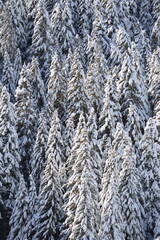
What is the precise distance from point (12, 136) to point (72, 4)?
3439 cm

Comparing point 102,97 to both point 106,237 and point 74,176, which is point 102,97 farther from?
point 106,237

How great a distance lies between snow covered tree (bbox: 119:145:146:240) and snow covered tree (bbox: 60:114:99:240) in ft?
9.58

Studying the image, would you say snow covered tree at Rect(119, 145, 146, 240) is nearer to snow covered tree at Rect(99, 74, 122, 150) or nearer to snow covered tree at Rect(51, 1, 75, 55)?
snow covered tree at Rect(99, 74, 122, 150)

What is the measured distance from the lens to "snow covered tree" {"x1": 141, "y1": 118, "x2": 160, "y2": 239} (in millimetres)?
39312

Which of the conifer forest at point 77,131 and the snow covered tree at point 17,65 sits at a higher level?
the snow covered tree at point 17,65

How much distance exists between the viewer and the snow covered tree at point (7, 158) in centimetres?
3938

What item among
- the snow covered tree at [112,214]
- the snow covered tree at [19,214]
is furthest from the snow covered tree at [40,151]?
the snow covered tree at [112,214]

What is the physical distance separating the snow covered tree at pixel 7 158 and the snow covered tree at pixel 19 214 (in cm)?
208

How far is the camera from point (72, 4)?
69.2 metres

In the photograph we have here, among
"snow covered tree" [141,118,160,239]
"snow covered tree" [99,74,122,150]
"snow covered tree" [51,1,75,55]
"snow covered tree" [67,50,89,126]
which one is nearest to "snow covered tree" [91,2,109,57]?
"snow covered tree" [51,1,75,55]

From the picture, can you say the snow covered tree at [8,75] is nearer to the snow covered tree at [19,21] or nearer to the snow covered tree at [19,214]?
the snow covered tree at [19,21]

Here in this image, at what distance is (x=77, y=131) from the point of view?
1476 inches

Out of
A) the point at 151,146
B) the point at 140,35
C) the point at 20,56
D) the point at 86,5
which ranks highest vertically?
the point at 86,5

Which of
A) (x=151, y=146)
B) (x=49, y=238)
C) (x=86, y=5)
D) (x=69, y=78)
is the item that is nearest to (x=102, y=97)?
(x=69, y=78)
